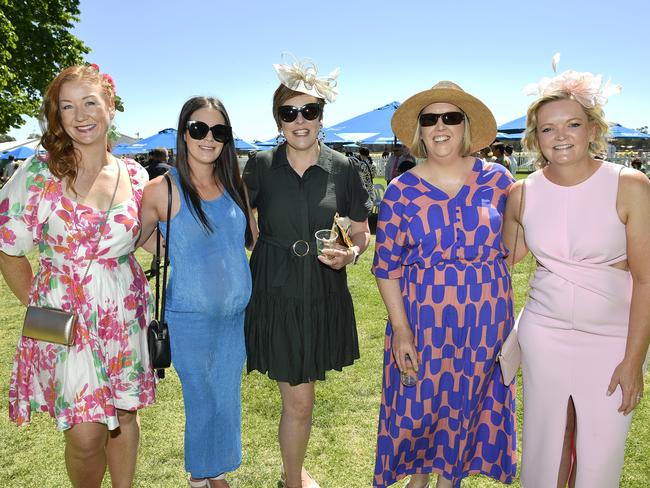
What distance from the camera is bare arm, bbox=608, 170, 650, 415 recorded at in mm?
2104

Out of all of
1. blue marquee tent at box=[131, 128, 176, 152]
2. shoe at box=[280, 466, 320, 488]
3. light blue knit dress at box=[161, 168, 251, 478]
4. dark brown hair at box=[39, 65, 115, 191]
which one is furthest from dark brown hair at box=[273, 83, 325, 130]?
blue marquee tent at box=[131, 128, 176, 152]

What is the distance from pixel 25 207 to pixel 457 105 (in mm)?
2169

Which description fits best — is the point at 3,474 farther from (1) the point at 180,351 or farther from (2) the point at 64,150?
(2) the point at 64,150

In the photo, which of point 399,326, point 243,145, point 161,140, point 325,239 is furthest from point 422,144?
point 243,145

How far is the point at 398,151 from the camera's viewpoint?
1388cm

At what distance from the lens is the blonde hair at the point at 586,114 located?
2248mm

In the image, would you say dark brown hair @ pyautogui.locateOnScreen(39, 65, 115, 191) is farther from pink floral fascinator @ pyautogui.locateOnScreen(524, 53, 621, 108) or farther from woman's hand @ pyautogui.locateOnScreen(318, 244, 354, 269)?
pink floral fascinator @ pyautogui.locateOnScreen(524, 53, 621, 108)

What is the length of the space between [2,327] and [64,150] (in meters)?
4.83

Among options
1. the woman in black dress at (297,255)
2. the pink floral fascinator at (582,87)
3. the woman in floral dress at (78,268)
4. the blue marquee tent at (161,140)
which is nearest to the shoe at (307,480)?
the woman in black dress at (297,255)

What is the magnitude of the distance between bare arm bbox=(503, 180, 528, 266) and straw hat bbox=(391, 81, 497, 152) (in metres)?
0.35

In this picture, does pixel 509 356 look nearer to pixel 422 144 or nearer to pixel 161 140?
pixel 422 144

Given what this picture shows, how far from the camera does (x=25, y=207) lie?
2.30 metres

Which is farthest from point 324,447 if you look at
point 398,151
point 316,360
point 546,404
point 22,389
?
point 398,151

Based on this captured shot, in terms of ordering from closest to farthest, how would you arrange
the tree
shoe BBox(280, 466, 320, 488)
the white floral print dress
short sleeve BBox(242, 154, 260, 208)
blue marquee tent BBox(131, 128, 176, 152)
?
the white floral print dress
short sleeve BBox(242, 154, 260, 208)
shoe BBox(280, 466, 320, 488)
the tree
blue marquee tent BBox(131, 128, 176, 152)
